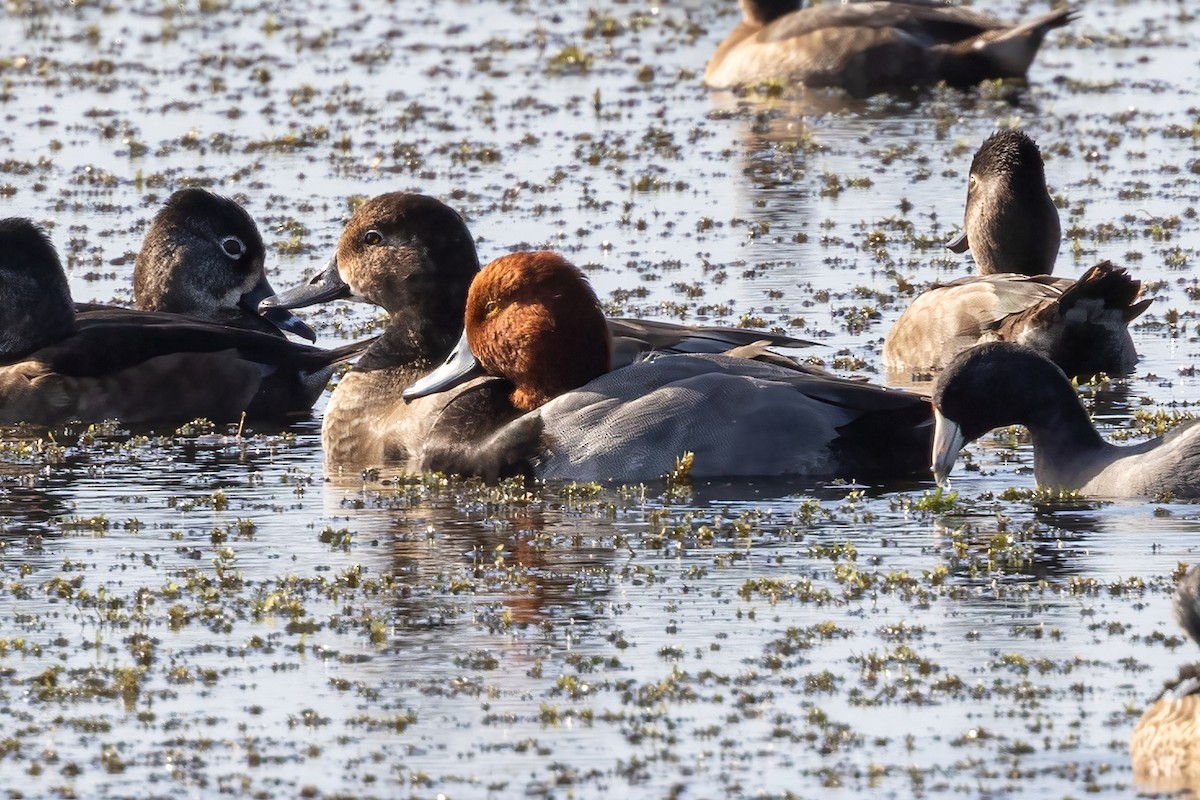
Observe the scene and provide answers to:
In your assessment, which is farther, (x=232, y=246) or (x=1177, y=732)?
(x=232, y=246)

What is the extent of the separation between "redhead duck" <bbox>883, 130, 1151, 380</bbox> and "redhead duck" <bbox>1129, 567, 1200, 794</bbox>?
660 centimetres

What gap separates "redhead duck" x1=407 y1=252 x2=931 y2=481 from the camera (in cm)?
1230

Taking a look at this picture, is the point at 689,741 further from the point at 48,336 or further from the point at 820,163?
the point at 820,163

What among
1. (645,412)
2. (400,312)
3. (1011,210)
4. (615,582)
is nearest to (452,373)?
(400,312)

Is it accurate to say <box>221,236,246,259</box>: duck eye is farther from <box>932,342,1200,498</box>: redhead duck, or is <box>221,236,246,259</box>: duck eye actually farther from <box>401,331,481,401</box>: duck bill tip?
<box>932,342,1200,498</box>: redhead duck

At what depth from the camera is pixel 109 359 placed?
571 inches

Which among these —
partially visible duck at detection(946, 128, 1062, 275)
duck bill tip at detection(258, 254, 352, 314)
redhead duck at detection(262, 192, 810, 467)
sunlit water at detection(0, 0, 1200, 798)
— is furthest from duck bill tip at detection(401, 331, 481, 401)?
partially visible duck at detection(946, 128, 1062, 275)

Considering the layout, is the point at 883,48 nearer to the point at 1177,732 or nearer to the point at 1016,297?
the point at 1016,297

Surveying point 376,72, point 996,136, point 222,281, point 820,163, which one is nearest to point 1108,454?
point 996,136

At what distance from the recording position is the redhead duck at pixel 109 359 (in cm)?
1446

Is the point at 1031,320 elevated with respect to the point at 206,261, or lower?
lower

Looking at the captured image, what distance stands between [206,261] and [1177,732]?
9.46 meters

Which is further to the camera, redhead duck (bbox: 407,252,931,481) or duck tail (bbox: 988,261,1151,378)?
duck tail (bbox: 988,261,1151,378)

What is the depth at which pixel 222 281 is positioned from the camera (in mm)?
15930
